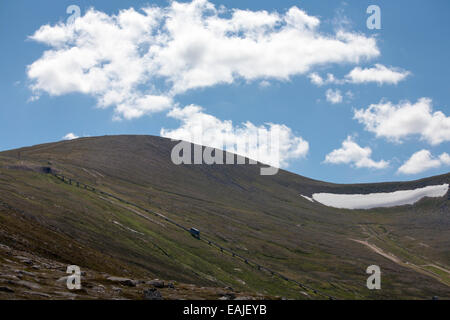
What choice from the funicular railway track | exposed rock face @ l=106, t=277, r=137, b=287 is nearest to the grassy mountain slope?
the funicular railway track

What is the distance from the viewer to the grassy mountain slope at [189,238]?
62344 millimetres

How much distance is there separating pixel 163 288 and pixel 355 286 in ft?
292

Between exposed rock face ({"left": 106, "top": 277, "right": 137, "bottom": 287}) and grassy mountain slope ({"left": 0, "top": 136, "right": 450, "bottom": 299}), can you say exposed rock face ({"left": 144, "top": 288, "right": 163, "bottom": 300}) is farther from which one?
grassy mountain slope ({"left": 0, "top": 136, "right": 450, "bottom": 299})

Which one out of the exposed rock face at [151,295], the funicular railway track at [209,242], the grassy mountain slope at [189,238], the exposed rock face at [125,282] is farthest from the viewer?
the funicular railway track at [209,242]

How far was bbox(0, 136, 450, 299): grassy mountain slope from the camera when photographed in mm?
62344

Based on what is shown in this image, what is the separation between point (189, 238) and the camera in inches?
4225

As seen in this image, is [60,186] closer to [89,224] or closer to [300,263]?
[89,224]

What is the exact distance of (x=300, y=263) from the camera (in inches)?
4717

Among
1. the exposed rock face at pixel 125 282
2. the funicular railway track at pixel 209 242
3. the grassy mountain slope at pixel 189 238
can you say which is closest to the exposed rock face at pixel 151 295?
the exposed rock face at pixel 125 282

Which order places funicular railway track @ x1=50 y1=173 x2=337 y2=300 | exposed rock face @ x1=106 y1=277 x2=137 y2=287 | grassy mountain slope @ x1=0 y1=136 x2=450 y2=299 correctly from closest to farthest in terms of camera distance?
1. exposed rock face @ x1=106 y1=277 x2=137 y2=287
2. grassy mountain slope @ x1=0 y1=136 x2=450 y2=299
3. funicular railway track @ x1=50 y1=173 x2=337 y2=300

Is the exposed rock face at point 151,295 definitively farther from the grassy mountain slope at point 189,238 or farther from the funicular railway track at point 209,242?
the funicular railway track at point 209,242

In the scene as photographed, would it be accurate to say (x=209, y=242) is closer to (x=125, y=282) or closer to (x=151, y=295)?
(x=125, y=282)

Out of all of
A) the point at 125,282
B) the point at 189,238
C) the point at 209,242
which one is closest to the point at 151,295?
the point at 125,282
